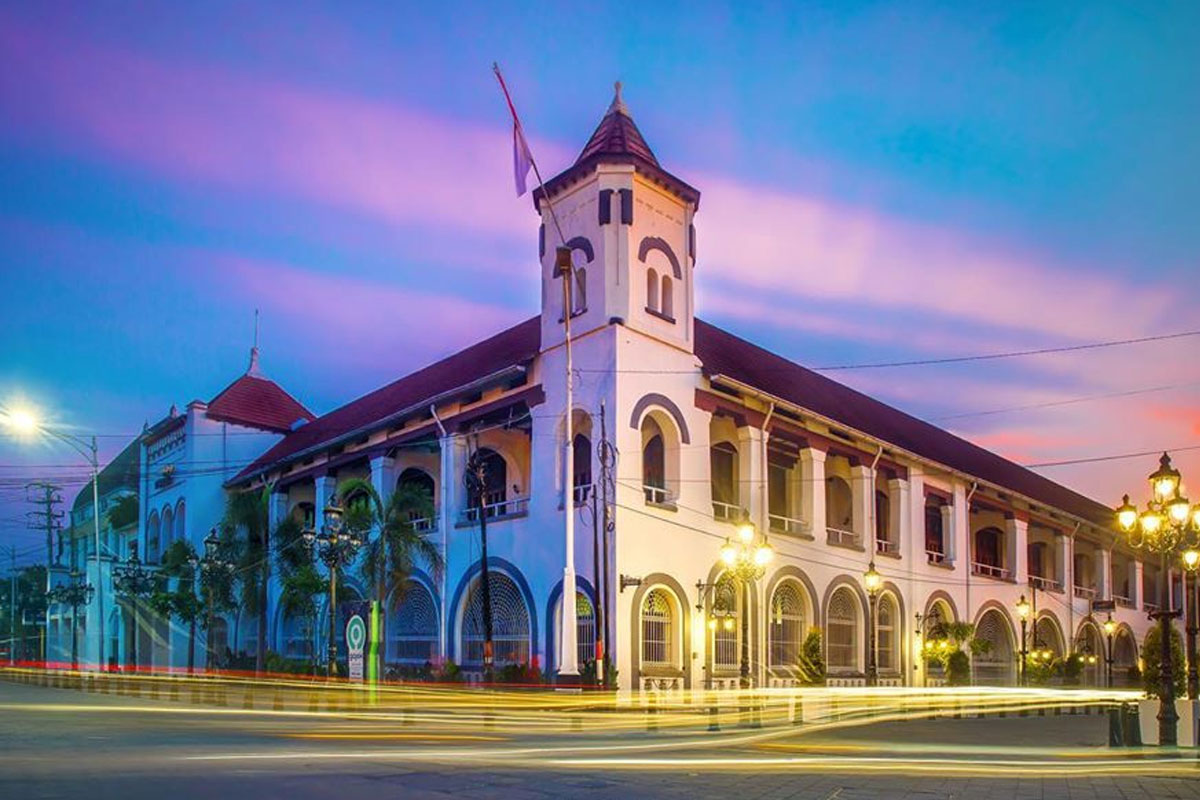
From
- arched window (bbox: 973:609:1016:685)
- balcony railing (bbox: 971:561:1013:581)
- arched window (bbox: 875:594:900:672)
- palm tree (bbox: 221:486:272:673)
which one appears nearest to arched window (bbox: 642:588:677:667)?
arched window (bbox: 875:594:900:672)

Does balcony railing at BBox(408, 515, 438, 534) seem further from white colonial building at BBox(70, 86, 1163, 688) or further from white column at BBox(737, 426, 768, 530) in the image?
white column at BBox(737, 426, 768, 530)

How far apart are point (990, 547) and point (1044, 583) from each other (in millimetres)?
2865

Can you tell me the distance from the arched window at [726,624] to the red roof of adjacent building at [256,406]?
2948 cm

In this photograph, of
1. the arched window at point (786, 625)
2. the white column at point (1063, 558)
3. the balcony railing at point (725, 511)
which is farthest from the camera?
the white column at point (1063, 558)

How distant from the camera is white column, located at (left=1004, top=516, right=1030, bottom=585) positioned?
44.1 metres

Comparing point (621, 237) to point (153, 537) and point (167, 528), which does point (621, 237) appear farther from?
point (153, 537)

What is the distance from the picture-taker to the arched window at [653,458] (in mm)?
30547

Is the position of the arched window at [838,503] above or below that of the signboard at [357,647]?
above

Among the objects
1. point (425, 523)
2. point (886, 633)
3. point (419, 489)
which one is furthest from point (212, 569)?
point (886, 633)

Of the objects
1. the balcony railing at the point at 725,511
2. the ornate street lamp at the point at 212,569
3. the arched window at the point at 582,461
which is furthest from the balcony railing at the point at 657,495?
the ornate street lamp at the point at 212,569

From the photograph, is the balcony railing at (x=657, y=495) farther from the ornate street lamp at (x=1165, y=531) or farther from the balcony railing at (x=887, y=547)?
the ornate street lamp at (x=1165, y=531)

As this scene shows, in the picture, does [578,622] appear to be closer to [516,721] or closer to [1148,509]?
[516,721]

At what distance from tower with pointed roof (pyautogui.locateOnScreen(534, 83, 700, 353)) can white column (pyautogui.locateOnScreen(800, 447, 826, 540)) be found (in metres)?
6.41

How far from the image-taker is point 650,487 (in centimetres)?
2970
